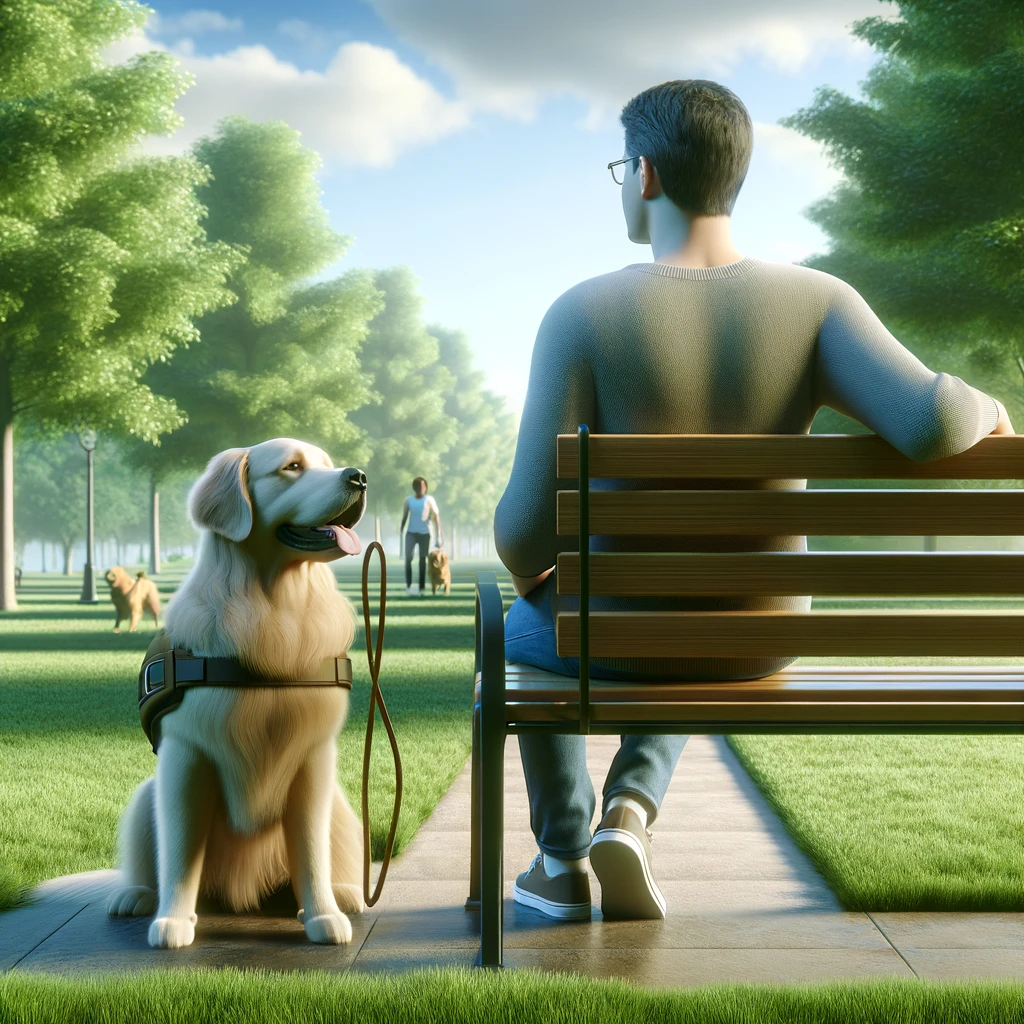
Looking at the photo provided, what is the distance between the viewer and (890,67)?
2997cm

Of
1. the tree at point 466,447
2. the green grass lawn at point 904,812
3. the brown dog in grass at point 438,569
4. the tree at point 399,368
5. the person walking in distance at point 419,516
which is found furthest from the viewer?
the tree at point 466,447

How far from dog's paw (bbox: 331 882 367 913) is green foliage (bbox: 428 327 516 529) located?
2661 inches

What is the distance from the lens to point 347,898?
3.02m

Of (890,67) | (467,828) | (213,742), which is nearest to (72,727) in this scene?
(467,828)

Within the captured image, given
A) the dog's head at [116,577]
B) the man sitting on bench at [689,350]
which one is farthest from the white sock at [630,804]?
the dog's head at [116,577]

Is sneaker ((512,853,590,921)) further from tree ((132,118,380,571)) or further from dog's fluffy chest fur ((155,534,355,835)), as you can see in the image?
tree ((132,118,380,571))

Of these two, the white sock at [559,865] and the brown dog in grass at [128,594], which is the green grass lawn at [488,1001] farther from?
the brown dog in grass at [128,594]

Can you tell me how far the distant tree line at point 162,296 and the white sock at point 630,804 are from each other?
53.0 ft

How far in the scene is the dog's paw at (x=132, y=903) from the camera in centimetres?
299

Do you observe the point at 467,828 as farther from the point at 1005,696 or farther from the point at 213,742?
the point at 1005,696

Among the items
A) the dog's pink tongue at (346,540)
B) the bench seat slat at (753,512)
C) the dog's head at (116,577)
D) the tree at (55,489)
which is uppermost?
the tree at (55,489)

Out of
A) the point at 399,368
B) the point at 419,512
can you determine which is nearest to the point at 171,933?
the point at 419,512

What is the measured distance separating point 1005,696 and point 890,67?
102 feet

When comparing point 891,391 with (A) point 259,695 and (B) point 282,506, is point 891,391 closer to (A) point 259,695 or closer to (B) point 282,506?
(B) point 282,506
